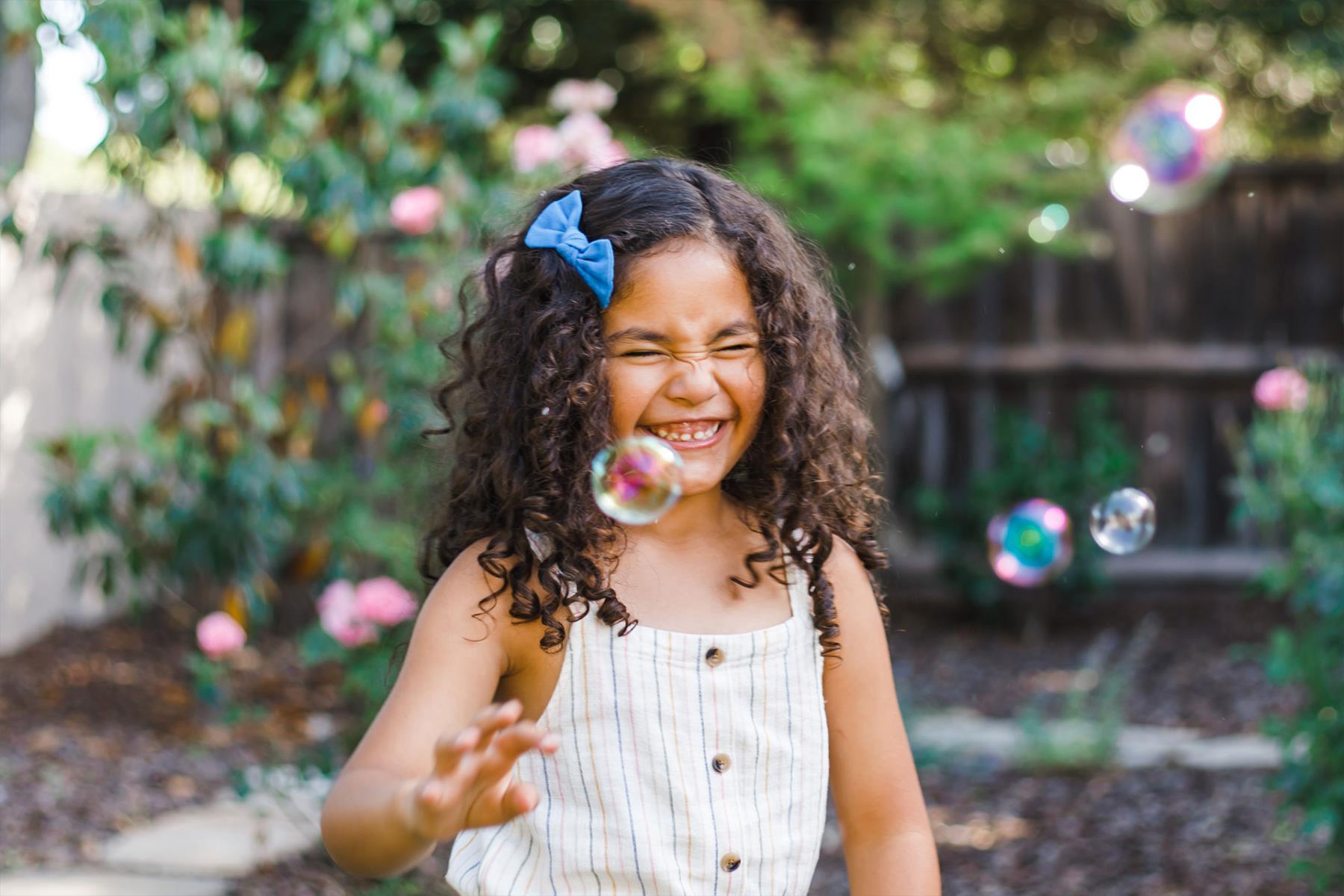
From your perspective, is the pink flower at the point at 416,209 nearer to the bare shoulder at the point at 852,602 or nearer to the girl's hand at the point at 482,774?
the bare shoulder at the point at 852,602

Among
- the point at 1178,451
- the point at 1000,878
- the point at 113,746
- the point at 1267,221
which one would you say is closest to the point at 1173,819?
the point at 1000,878

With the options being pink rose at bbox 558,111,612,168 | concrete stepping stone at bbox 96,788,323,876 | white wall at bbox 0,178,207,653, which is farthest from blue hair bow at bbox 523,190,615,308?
white wall at bbox 0,178,207,653

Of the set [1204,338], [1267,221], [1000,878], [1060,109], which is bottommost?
[1000,878]

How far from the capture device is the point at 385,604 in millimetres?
3316

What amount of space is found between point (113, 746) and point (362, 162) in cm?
199

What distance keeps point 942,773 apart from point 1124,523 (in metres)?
1.91

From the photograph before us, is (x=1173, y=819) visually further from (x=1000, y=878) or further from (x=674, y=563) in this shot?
(x=674, y=563)

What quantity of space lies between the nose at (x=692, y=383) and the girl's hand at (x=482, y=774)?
1.64 ft

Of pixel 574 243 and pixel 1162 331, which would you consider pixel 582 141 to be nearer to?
pixel 574 243

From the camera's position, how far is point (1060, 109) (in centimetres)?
668

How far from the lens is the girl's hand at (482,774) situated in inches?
50.9

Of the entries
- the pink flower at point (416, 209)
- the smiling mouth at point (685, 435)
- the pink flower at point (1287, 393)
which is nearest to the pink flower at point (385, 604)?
the pink flower at point (416, 209)

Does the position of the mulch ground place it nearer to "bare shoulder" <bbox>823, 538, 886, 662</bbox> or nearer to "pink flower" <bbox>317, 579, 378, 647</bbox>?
"pink flower" <bbox>317, 579, 378, 647</bbox>

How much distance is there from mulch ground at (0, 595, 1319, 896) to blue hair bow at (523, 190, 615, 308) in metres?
1.77
